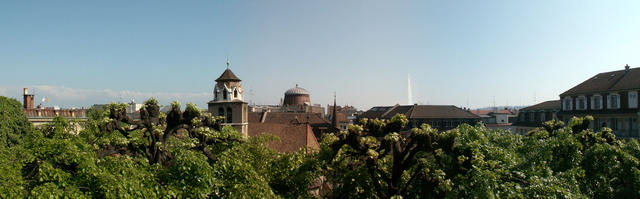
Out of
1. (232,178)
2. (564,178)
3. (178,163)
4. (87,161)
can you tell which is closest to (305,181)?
(232,178)

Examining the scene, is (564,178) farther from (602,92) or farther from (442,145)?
(602,92)

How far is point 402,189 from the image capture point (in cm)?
1172

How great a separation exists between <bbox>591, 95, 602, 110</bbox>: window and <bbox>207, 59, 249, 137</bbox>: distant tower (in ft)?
117

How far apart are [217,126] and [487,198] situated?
31.1 feet

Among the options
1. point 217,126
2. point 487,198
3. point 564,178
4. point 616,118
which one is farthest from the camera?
point 616,118

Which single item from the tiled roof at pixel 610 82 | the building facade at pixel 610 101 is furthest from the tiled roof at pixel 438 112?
the tiled roof at pixel 610 82

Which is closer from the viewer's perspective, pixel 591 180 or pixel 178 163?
pixel 178 163

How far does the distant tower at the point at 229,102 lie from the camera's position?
3284 cm

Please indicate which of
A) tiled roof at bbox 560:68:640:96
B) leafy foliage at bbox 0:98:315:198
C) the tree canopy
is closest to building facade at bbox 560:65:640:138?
tiled roof at bbox 560:68:640:96

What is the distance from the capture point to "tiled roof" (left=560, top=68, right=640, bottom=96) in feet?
120

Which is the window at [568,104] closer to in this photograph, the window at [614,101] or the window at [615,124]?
the window at [614,101]

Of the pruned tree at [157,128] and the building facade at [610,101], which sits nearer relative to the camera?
the pruned tree at [157,128]

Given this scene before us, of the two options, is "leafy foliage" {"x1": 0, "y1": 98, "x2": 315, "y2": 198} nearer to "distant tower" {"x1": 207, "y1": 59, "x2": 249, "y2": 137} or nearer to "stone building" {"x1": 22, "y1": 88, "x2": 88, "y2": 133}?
"distant tower" {"x1": 207, "y1": 59, "x2": 249, "y2": 137}

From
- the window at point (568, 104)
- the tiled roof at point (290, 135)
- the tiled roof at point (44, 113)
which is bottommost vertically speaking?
the tiled roof at point (290, 135)
